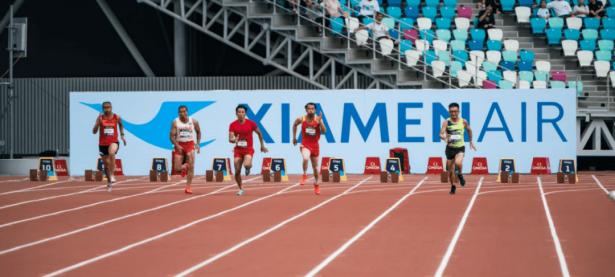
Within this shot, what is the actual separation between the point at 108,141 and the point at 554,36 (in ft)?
52.2

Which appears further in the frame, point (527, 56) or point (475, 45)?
point (475, 45)

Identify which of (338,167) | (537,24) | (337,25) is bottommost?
(338,167)

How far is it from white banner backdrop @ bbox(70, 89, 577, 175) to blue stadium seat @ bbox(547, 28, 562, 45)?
18.2ft

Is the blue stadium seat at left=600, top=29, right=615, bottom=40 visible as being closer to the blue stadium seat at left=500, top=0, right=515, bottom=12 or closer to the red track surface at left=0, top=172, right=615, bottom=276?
the blue stadium seat at left=500, top=0, right=515, bottom=12

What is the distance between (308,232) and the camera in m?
13.5

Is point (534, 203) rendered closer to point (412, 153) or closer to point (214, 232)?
point (214, 232)

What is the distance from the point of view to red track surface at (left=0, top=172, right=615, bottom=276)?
10.5m

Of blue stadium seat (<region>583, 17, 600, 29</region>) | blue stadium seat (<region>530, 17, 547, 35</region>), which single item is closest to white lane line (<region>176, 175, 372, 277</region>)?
blue stadium seat (<region>530, 17, 547, 35</region>)

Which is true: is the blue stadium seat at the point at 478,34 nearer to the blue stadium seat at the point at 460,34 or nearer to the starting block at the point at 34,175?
the blue stadium seat at the point at 460,34

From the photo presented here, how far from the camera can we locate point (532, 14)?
33.6 m

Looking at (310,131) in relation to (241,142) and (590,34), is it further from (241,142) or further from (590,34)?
(590,34)

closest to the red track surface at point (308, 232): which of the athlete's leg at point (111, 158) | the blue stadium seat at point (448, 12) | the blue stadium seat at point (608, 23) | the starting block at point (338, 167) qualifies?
the athlete's leg at point (111, 158)

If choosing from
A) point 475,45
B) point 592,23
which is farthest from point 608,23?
point 475,45

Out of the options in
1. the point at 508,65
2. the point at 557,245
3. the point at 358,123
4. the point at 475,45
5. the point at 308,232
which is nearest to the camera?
the point at 557,245
